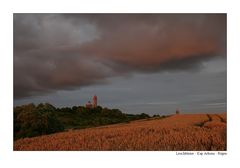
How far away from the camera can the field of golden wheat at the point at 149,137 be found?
677cm

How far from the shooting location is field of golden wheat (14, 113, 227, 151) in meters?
6.77

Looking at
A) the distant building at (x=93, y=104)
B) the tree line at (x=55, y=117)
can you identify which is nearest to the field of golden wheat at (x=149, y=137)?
the tree line at (x=55, y=117)

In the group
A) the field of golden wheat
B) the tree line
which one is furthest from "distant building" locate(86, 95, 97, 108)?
the field of golden wheat

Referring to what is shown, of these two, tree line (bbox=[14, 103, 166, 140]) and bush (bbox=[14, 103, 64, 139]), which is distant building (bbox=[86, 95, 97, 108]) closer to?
tree line (bbox=[14, 103, 166, 140])

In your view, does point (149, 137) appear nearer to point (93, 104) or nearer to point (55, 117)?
point (93, 104)

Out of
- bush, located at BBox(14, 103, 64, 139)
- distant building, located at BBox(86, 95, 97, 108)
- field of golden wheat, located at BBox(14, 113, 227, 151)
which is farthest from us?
distant building, located at BBox(86, 95, 97, 108)

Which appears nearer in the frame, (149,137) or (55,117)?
(149,137)

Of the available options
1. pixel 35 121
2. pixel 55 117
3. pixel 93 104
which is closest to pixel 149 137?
pixel 93 104

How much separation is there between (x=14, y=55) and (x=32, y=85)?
2.06 ft

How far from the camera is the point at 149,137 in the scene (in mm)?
6895
